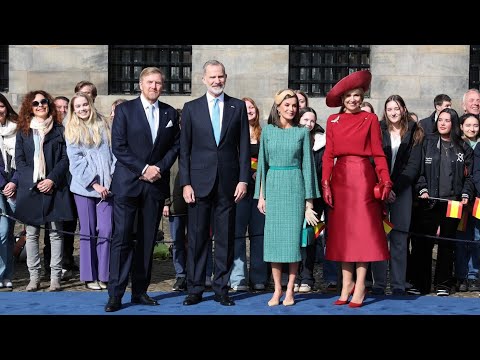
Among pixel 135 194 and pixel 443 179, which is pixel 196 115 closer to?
pixel 135 194

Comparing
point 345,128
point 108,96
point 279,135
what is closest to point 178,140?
point 279,135

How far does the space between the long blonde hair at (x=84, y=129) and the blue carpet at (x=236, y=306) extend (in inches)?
61.7

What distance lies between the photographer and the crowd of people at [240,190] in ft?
26.4

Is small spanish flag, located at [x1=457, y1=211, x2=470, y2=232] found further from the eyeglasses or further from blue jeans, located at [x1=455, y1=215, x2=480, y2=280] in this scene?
the eyeglasses

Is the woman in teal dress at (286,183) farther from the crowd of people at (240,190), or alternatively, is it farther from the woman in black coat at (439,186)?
the woman in black coat at (439,186)

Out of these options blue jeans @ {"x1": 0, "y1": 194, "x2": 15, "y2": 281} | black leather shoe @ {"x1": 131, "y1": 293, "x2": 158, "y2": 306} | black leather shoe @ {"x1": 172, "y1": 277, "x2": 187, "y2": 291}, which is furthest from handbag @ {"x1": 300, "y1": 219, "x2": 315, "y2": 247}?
blue jeans @ {"x1": 0, "y1": 194, "x2": 15, "y2": 281}


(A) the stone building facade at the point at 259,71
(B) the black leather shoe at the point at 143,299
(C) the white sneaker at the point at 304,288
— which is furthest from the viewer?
(A) the stone building facade at the point at 259,71

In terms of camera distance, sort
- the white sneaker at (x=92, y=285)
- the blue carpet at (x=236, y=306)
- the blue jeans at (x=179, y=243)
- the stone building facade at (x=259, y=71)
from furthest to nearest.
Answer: the stone building facade at (x=259, y=71), the blue jeans at (x=179, y=243), the white sneaker at (x=92, y=285), the blue carpet at (x=236, y=306)

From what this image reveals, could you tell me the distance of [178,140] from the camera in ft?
27.1

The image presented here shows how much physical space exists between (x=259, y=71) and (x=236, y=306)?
317 inches

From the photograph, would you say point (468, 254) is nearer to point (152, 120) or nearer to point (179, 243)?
point (179, 243)

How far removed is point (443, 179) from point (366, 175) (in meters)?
1.61

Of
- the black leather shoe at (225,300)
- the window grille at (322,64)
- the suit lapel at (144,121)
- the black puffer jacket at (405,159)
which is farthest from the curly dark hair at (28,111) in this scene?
the window grille at (322,64)

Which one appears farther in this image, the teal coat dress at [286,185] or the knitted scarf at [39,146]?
the knitted scarf at [39,146]
